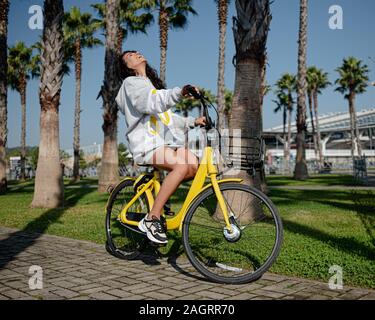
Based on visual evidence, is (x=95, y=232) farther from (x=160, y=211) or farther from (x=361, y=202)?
(x=361, y=202)

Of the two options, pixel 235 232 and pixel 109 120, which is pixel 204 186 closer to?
pixel 235 232

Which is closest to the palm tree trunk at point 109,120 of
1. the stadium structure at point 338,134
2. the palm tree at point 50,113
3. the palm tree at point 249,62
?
the palm tree at point 50,113

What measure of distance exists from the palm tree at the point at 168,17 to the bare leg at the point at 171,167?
1859cm

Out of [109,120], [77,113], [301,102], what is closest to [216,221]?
[109,120]

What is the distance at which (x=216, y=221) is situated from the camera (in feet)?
11.7

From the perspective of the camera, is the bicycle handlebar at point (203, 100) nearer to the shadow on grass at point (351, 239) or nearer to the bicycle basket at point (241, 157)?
the bicycle basket at point (241, 157)

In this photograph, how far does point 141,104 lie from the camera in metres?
3.68

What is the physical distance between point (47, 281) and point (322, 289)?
7.75 ft

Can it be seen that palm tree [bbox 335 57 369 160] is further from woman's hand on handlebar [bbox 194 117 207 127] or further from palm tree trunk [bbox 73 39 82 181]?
woman's hand on handlebar [bbox 194 117 207 127]

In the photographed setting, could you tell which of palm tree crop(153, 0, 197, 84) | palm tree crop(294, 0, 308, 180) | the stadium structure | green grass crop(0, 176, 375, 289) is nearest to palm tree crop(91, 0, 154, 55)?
palm tree crop(153, 0, 197, 84)

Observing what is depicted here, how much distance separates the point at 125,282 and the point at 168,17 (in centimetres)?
2233

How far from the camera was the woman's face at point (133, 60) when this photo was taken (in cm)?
417

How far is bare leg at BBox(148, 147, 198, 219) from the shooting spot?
12.0 ft
